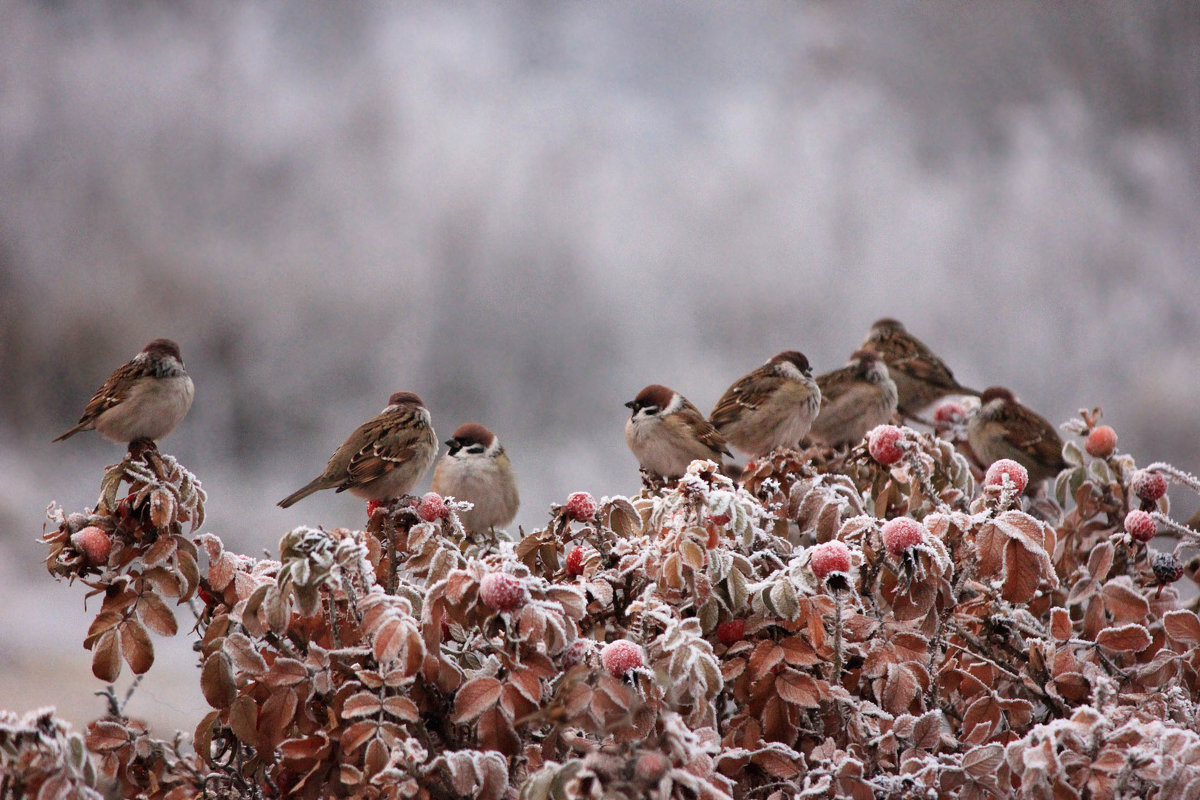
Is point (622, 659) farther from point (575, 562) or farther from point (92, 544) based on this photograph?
point (92, 544)

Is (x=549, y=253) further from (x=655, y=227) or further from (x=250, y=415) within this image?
(x=250, y=415)

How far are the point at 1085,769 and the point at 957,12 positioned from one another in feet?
11.2

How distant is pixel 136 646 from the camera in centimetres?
137

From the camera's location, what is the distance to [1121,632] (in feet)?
4.89

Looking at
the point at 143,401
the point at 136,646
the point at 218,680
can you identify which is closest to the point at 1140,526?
the point at 218,680

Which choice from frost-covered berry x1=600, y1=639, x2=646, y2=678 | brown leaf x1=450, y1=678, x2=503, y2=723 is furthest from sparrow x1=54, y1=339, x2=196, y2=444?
frost-covered berry x1=600, y1=639, x2=646, y2=678

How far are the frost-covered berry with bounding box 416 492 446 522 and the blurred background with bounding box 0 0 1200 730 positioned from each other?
138 centimetres

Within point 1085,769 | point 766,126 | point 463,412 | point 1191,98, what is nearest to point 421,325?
point 463,412

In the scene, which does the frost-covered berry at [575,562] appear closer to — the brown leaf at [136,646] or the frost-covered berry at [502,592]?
the frost-covered berry at [502,592]

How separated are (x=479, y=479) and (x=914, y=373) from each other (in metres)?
1.84

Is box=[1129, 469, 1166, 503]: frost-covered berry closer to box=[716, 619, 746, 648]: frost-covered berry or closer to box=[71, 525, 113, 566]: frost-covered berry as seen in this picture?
box=[716, 619, 746, 648]: frost-covered berry

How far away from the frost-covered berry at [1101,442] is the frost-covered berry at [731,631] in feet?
3.38

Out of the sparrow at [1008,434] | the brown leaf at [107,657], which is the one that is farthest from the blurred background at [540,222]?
the brown leaf at [107,657]

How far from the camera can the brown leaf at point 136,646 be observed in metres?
1.37
